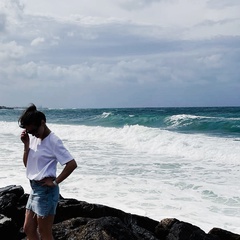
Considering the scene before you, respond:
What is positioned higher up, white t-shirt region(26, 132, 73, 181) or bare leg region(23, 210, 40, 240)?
white t-shirt region(26, 132, 73, 181)

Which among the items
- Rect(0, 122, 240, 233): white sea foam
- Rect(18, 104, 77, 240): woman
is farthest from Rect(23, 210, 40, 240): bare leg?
Rect(0, 122, 240, 233): white sea foam

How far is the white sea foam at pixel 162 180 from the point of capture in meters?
8.23

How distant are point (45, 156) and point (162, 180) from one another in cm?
773

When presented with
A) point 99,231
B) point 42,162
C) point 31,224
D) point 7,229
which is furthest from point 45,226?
point 7,229

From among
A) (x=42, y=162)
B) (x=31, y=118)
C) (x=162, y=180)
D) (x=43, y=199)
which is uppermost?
(x=31, y=118)

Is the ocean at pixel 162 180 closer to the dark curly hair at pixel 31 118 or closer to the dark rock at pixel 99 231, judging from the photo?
the dark rock at pixel 99 231

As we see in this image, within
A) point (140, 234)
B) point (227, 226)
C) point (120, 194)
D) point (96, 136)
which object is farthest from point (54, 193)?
point (96, 136)

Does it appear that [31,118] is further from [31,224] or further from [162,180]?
[162,180]

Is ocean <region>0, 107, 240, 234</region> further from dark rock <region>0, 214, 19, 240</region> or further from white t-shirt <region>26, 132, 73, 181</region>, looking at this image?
white t-shirt <region>26, 132, 73, 181</region>

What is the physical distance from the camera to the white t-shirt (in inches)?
148

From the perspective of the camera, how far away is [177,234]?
550cm

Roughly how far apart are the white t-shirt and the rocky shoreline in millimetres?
1309

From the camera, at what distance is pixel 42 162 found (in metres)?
3.80

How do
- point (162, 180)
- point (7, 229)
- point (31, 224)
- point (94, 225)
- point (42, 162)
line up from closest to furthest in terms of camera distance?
point (42, 162) < point (31, 224) < point (94, 225) < point (7, 229) < point (162, 180)
